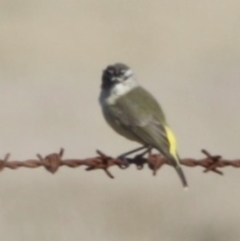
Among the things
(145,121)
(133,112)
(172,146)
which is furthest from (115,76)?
(172,146)

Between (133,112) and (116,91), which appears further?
(116,91)

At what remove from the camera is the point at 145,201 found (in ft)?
45.8

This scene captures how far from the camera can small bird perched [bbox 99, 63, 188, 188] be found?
9281 mm

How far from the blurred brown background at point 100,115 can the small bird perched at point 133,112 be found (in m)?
3.25

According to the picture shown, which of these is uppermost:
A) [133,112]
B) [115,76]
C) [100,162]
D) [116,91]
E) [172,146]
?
[115,76]

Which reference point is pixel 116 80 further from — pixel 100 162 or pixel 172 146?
pixel 100 162

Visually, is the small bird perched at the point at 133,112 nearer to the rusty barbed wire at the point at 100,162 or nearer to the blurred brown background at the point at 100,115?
the rusty barbed wire at the point at 100,162

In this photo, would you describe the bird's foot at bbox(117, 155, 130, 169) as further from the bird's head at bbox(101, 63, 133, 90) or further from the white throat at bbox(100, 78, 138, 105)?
the bird's head at bbox(101, 63, 133, 90)

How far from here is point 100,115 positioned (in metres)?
16.6

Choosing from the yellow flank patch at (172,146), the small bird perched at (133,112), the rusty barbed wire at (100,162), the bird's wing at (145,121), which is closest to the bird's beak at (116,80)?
the small bird perched at (133,112)

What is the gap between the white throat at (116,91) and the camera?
9.79 metres

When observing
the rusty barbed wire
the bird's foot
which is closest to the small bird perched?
the bird's foot

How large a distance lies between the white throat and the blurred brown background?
3230 mm

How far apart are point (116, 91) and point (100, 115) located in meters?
6.72
